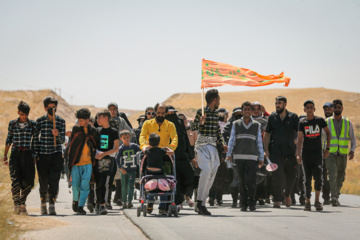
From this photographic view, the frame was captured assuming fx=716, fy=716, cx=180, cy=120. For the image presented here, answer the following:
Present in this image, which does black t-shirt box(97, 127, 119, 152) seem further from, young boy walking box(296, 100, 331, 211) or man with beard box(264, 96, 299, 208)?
young boy walking box(296, 100, 331, 211)

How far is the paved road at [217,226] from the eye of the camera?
31.0 ft

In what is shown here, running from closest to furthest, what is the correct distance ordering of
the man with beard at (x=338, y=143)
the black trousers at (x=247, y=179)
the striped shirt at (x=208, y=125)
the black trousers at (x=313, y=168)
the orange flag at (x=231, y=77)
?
the striped shirt at (x=208, y=125)
the black trousers at (x=247, y=179)
the black trousers at (x=313, y=168)
the orange flag at (x=231, y=77)
the man with beard at (x=338, y=143)

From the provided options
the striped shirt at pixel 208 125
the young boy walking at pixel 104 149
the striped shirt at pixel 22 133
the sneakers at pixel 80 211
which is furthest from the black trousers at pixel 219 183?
the striped shirt at pixel 22 133

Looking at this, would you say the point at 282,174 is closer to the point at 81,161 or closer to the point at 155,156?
the point at 155,156

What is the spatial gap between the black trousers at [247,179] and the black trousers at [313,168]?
3.58 feet

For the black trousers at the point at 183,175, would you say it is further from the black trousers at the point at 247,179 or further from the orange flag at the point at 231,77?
the orange flag at the point at 231,77

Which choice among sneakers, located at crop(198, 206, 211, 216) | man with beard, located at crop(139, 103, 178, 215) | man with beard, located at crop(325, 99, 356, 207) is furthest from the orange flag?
sneakers, located at crop(198, 206, 211, 216)

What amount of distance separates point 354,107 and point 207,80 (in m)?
137

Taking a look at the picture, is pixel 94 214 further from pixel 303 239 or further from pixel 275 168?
pixel 303 239

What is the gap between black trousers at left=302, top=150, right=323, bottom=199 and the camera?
14461 mm

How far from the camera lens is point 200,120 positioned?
13.3m

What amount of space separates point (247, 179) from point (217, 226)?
11.9ft

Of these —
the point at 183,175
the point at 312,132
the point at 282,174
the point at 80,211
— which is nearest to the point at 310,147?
the point at 312,132

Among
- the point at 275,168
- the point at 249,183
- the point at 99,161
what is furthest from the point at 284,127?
the point at 99,161
